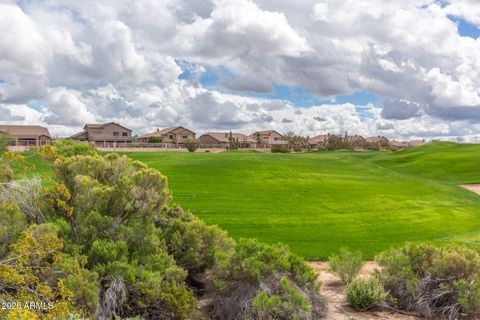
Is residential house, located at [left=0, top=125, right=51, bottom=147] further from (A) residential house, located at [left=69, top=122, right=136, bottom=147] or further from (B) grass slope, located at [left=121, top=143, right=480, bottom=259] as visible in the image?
(B) grass slope, located at [left=121, top=143, right=480, bottom=259]

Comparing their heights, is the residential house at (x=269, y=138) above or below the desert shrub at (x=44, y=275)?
above

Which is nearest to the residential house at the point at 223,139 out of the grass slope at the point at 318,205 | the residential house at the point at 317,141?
the residential house at the point at 317,141

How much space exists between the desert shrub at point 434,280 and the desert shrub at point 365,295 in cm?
51

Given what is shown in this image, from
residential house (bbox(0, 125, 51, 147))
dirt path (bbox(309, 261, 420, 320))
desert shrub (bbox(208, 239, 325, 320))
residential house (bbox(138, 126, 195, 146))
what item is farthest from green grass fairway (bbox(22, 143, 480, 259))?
residential house (bbox(138, 126, 195, 146))

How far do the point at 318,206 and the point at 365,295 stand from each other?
11.7 metres

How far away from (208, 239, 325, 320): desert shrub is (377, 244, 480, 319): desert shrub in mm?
2456

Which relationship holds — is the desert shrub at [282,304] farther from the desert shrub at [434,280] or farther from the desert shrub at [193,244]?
the desert shrub at [434,280]

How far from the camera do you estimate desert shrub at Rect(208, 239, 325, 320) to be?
28.3 ft

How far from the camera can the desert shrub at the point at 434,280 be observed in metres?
9.95

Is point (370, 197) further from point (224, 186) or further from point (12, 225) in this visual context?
point (12, 225)

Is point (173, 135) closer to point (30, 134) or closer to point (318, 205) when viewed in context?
A: point (30, 134)

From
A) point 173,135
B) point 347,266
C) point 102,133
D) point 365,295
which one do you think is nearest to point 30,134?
Result: point 102,133

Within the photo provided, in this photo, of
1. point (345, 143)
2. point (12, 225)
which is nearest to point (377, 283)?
point (12, 225)

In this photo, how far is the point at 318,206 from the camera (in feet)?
72.1
